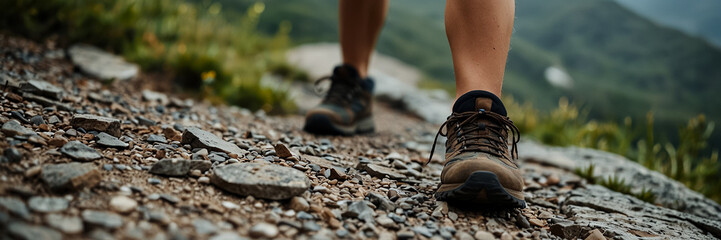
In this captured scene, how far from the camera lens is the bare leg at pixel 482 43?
151 centimetres

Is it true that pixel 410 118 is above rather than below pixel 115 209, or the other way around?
above

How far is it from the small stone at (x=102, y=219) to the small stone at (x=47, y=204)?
7 centimetres

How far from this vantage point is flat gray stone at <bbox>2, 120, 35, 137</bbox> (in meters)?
1.26

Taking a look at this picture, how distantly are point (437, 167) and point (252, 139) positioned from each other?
105 cm

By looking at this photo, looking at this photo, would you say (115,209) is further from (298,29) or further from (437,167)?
(298,29)

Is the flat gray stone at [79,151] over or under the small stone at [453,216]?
under

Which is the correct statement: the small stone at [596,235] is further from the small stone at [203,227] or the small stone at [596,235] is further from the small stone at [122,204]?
the small stone at [122,204]

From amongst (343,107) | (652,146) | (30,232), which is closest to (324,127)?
(343,107)

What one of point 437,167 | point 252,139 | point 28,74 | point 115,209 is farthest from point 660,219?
point 28,74

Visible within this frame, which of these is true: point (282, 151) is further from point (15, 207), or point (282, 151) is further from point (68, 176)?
point (15, 207)

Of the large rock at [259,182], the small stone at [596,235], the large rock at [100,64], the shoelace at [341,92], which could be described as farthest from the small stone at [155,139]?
the small stone at [596,235]

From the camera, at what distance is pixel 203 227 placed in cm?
97

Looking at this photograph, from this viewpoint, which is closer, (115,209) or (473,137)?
(115,209)

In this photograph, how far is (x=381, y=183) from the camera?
158 cm
